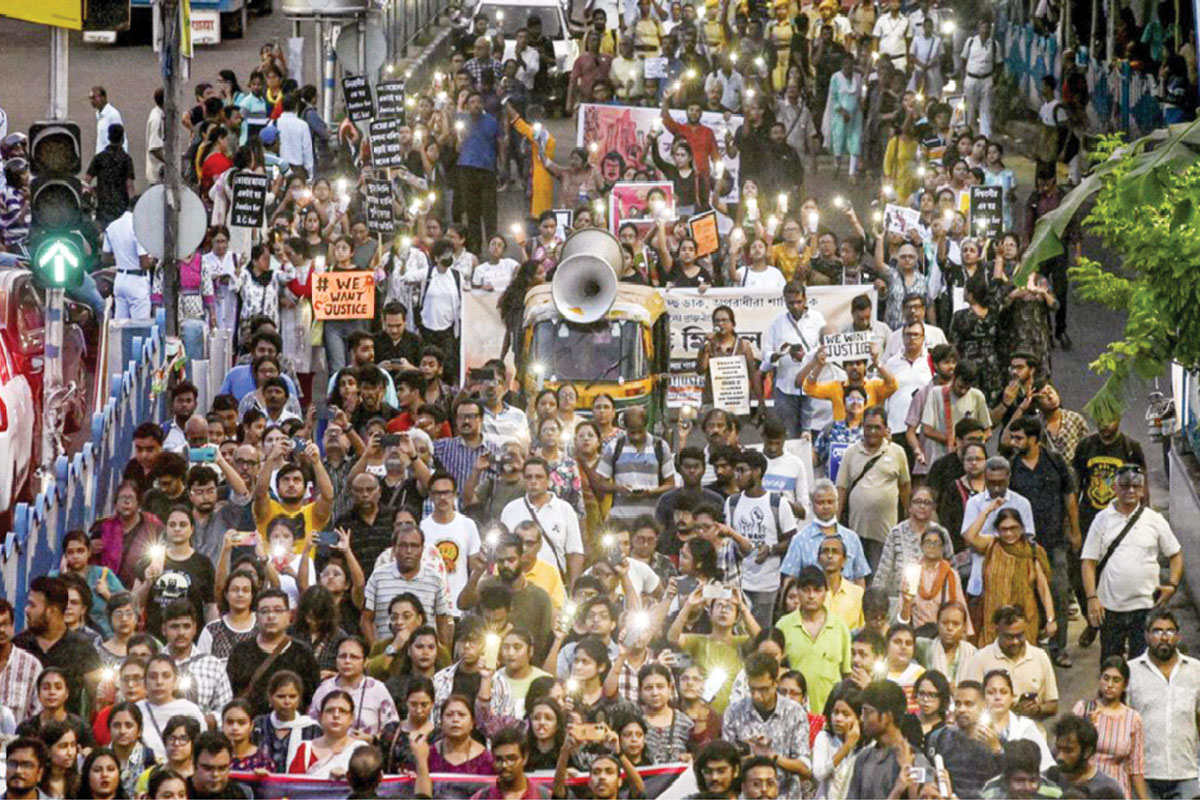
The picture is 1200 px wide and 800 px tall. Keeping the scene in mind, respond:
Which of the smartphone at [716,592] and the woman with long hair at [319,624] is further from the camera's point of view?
the smartphone at [716,592]

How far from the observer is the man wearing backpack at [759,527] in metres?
17.6

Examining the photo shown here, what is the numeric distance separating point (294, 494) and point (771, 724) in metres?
3.84

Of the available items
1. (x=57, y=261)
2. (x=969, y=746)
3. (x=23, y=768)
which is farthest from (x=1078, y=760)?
(x=57, y=261)

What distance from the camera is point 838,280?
24.5 meters

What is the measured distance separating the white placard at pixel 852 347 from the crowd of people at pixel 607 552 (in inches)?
2.8

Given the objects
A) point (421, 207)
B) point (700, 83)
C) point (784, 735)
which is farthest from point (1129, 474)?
point (700, 83)

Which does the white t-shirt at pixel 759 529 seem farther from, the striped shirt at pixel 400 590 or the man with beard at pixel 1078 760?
the man with beard at pixel 1078 760

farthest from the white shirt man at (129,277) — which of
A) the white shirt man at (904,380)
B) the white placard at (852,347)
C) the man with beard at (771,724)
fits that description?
the man with beard at (771,724)

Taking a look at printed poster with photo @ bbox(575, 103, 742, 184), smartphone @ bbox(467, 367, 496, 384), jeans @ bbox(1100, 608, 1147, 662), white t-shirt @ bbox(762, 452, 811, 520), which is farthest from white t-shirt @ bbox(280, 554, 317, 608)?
printed poster with photo @ bbox(575, 103, 742, 184)

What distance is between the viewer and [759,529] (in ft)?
58.2

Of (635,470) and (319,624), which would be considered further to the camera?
(635,470)

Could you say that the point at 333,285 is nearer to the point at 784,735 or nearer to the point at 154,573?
the point at 154,573

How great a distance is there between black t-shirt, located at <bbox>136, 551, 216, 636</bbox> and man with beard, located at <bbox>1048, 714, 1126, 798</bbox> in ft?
15.6

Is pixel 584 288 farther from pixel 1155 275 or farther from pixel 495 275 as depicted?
pixel 1155 275
